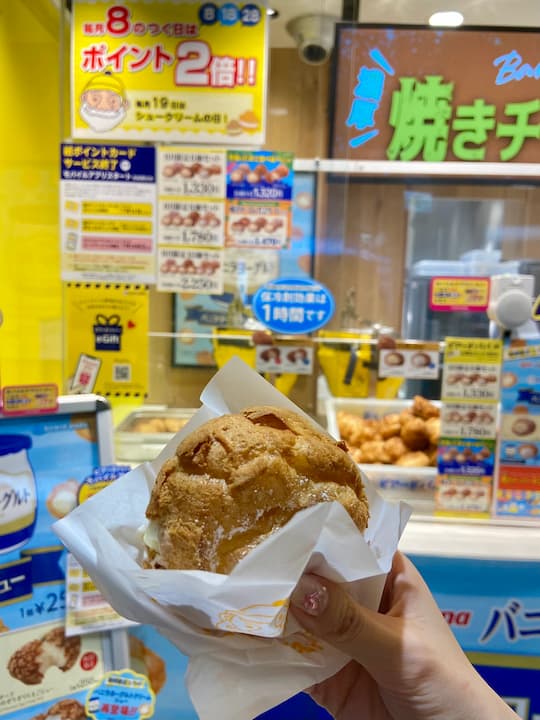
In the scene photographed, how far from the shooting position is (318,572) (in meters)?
0.82

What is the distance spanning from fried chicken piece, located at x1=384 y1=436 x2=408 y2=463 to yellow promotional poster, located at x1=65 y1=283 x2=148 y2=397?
1054 millimetres

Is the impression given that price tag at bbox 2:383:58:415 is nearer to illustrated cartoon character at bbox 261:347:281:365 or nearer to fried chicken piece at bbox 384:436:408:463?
illustrated cartoon character at bbox 261:347:281:365

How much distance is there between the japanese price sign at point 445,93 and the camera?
2.15m

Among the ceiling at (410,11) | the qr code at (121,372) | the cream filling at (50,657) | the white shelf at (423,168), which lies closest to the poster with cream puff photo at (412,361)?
the white shelf at (423,168)

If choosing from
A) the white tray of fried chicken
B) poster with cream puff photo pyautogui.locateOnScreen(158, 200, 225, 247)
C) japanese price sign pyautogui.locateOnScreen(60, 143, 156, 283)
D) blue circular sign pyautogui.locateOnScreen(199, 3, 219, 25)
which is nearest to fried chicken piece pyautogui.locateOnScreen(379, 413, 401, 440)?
the white tray of fried chicken

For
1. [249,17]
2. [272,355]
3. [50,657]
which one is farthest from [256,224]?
[50,657]

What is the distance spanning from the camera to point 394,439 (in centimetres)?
227

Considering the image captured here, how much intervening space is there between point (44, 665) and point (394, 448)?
56.5 inches

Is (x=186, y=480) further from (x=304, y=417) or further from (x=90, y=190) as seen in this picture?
(x=90, y=190)

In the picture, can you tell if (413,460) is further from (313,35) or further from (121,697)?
(313,35)

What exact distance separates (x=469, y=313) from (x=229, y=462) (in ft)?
5.18

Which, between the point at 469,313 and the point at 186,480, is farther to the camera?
the point at 469,313

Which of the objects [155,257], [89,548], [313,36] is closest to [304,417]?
[89,548]

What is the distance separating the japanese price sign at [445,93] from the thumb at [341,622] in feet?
6.19
